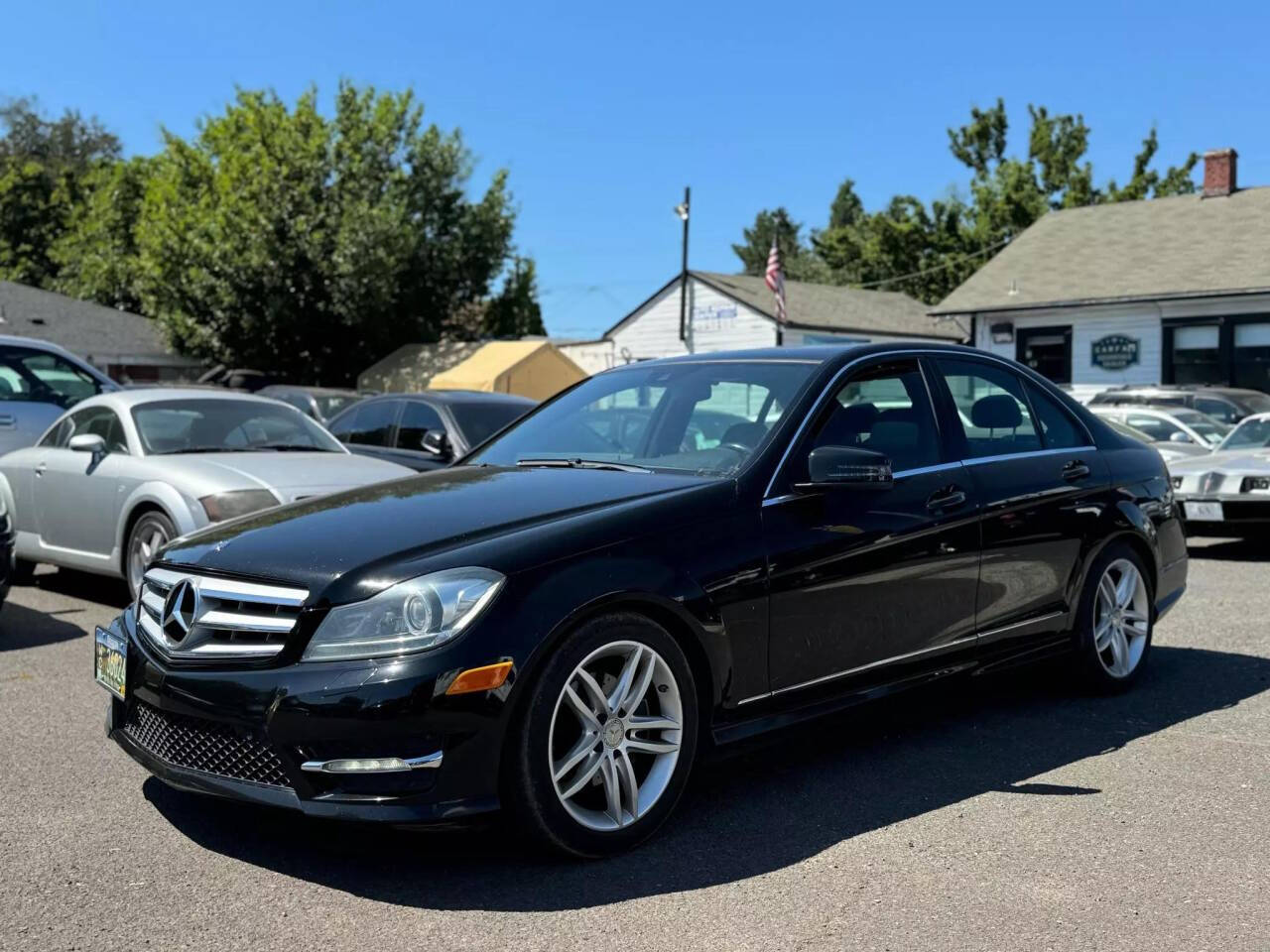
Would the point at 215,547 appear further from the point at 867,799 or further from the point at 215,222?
the point at 215,222

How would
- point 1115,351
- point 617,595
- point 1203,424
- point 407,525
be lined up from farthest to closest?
point 1115,351 < point 1203,424 < point 407,525 < point 617,595

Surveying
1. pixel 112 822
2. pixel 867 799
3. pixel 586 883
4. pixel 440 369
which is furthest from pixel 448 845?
pixel 440 369

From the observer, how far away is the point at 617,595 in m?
3.87

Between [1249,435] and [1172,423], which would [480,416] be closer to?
[1249,435]

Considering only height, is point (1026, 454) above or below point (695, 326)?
below

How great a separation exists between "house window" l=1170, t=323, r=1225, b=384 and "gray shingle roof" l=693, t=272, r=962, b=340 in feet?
33.5

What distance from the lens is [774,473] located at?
4.55 metres

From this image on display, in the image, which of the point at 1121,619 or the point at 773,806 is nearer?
the point at 773,806

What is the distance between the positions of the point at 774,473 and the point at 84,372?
32.0 ft

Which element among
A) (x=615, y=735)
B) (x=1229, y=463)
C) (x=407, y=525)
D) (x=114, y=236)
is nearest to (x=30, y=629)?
(x=407, y=525)

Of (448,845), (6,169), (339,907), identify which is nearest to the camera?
(339,907)

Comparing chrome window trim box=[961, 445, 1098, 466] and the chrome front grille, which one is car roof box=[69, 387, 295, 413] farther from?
chrome window trim box=[961, 445, 1098, 466]

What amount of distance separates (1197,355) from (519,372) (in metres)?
15.7

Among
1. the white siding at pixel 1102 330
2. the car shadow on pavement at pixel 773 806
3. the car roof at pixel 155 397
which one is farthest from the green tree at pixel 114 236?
the car shadow on pavement at pixel 773 806
